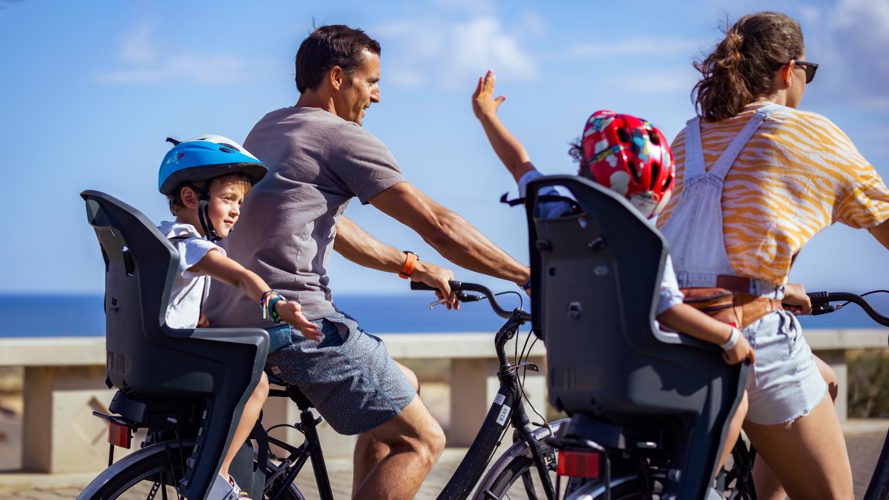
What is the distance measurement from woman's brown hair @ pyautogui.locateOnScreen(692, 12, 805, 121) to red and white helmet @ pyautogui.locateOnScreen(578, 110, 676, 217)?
0.38 m

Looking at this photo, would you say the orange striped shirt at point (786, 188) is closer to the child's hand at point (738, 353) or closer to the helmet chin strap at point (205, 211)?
the child's hand at point (738, 353)

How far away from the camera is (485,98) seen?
387 cm

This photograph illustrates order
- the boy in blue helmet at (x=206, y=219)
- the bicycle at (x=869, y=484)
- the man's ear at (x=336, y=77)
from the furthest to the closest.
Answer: the man's ear at (x=336, y=77)
the bicycle at (x=869, y=484)
the boy in blue helmet at (x=206, y=219)

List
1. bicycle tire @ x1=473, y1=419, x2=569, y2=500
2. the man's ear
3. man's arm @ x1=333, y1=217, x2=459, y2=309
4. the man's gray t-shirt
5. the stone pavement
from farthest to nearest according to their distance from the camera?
the stone pavement → man's arm @ x1=333, y1=217, x2=459, y2=309 → the man's ear → bicycle tire @ x1=473, y1=419, x2=569, y2=500 → the man's gray t-shirt

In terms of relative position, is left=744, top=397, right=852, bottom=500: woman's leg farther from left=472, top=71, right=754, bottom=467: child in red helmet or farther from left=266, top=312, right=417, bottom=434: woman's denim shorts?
left=266, top=312, right=417, bottom=434: woman's denim shorts

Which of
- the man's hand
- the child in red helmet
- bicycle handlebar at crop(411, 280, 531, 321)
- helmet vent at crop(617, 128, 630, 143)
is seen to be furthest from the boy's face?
the man's hand

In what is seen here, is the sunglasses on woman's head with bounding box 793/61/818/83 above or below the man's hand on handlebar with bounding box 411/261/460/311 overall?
above

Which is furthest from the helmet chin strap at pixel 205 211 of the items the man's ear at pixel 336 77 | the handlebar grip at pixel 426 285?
the handlebar grip at pixel 426 285

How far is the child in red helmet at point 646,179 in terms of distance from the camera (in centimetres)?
332

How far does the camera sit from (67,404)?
8.08 meters

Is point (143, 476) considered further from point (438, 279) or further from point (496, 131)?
point (496, 131)

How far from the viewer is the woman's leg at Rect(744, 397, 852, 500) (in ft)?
12.0

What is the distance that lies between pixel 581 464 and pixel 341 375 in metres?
1.19

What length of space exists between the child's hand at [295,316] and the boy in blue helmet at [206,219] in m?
0.17
